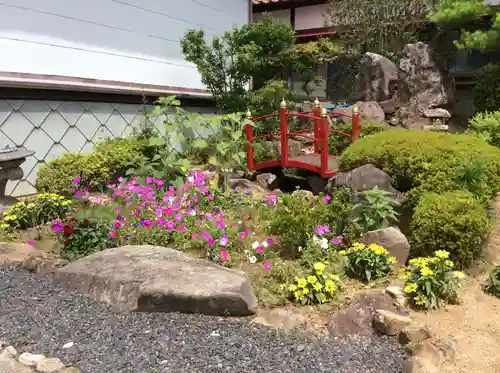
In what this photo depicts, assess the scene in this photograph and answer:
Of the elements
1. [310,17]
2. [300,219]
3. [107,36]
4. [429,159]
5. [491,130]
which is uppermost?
[310,17]

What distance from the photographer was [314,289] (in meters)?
4.17

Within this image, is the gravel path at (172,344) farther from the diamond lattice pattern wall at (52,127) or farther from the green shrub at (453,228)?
the diamond lattice pattern wall at (52,127)

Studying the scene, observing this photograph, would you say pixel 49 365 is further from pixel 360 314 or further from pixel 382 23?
pixel 382 23

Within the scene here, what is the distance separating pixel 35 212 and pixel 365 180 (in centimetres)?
443

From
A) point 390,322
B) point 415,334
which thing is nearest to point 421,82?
point 390,322

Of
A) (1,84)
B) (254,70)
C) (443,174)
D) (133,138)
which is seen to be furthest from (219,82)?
(443,174)

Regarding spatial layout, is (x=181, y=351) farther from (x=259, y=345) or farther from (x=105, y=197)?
(x=105, y=197)

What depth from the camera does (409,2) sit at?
1348 cm

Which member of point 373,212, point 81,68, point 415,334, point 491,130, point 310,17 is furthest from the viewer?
point 310,17

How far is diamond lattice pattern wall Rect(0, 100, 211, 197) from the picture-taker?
8086mm

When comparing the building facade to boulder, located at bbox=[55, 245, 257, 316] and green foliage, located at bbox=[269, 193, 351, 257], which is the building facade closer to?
boulder, located at bbox=[55, 245, 257, 316]

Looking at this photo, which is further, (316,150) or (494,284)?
(316,150)

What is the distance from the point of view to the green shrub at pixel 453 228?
4.84m

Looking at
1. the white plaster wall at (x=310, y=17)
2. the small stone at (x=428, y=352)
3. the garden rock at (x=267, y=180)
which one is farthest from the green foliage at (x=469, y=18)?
the small stone at (x=428, y=352)
